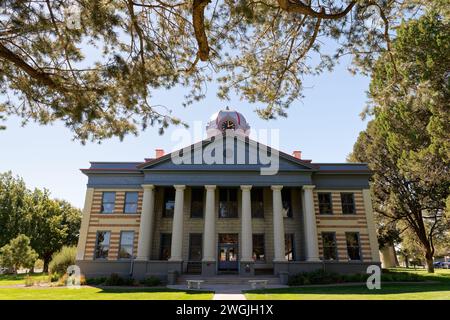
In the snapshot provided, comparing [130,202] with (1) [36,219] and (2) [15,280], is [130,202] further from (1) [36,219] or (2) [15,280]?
(1) [36,219]

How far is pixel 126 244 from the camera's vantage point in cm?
2333

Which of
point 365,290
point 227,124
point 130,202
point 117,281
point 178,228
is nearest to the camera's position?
Result: point 365,290

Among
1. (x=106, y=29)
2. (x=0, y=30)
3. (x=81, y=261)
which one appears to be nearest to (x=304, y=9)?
(x=106, y=29)

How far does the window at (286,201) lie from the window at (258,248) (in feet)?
9.35

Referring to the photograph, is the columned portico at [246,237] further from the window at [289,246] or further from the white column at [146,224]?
the white column at [146,224]

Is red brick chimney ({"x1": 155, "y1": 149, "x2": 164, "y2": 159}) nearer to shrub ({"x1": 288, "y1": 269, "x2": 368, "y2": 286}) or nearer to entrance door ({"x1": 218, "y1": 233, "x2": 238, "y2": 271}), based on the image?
entrance door ({"x1": 218, "y1": 233, "x2": 238, "y2": 271})

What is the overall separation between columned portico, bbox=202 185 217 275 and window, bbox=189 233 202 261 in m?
2.32

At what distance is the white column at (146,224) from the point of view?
21725 millimetres

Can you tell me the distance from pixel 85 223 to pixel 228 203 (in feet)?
38.0

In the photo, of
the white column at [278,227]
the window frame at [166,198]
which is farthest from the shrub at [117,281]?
the white column at [278,227]

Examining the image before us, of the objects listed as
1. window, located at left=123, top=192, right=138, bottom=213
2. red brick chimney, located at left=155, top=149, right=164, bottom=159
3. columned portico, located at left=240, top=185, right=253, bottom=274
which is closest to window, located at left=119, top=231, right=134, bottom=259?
window, located at left=123, top=192, right=138, bottom=213

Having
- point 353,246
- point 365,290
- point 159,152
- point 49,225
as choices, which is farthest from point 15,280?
point 353,246

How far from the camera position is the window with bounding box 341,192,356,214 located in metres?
24.3

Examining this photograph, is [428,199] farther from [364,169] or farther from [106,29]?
[106,29]
